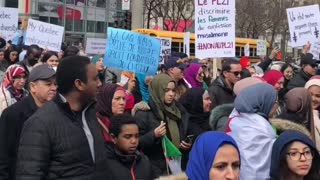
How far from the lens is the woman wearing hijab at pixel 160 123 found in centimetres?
531

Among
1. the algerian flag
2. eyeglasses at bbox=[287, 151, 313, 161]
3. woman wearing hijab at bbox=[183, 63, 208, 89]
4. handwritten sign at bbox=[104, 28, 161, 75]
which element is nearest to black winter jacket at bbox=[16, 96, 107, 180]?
eyeglasses at bbox=[287, 151, 313, 161]

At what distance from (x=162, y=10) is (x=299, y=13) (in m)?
40.1

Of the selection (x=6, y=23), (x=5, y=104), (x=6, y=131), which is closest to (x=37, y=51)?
(x=5, y=104)

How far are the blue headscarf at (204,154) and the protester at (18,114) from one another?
4.88 ft

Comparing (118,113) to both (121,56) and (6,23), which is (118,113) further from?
(6,23)

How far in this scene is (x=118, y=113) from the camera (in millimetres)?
4910

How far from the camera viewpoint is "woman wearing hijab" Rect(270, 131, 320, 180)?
3674 millimetres

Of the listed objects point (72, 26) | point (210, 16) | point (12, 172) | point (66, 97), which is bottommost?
point (12, 172)

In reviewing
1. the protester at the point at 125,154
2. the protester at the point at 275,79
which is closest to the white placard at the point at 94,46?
the protester at the point at 275,79

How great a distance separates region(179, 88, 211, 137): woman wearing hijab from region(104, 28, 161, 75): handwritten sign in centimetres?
144

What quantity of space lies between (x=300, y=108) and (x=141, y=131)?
144 cm

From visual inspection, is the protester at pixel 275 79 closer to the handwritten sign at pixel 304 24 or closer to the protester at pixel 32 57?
the handwritten sign at pixel 304 24

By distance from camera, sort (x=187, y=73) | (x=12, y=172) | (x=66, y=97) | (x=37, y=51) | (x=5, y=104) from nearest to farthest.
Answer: (x=66, y=97)
(x=12, y=172)
(x=5, y=104)
(x=187, y=73)
(x=37, y=51)

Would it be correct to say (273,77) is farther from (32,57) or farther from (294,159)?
(294,159)
